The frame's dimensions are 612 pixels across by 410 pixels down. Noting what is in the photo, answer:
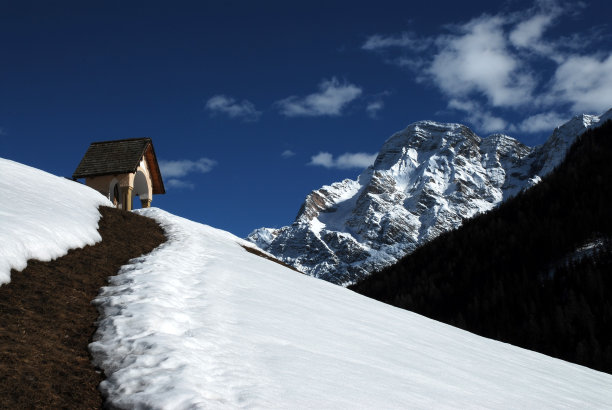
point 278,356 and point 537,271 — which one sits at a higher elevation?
point 537,271

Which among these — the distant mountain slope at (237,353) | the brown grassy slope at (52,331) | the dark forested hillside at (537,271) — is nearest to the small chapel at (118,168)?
the distant mountain slope at (237,353)

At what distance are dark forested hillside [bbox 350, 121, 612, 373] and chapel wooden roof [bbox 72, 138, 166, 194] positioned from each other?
52.6 meters

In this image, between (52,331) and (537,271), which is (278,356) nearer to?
(52,331)

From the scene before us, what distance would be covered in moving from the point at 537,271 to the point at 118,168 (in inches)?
2742

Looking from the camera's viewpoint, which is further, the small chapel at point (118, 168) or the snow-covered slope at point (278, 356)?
the small chapel at point (118, 168)

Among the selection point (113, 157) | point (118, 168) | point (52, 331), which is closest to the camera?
point (52, 331)

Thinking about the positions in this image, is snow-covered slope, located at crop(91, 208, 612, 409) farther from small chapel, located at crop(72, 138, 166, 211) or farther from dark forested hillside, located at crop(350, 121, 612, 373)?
dark forested hillside, located at crop(350, 121, 612, 373)

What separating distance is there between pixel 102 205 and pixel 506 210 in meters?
89.2

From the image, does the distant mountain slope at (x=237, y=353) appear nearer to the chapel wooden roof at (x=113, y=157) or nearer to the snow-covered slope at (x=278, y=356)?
the snow-covered slope at (x=278, y=356)

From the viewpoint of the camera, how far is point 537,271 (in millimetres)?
78812

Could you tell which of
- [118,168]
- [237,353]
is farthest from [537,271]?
[237,353]

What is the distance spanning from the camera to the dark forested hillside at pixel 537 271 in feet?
208

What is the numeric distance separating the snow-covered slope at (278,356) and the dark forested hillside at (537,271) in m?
53.4

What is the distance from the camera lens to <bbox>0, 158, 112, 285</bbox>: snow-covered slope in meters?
10.7
